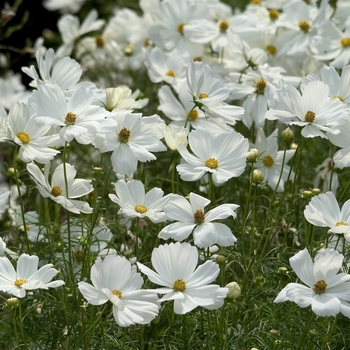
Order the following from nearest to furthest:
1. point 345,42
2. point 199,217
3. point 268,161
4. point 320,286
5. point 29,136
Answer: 1. point 320,286
2. point 199,217
3. point 29,136
4. point 268,161
5. point 345,42

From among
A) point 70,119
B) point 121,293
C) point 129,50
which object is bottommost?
point 129,50

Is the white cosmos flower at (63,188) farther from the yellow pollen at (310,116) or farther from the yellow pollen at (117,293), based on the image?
the yellow pollen at (310,116)

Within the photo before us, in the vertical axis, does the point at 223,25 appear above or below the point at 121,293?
below

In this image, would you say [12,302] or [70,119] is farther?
[70,119]

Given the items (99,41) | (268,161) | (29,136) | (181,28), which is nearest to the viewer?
(29,136)

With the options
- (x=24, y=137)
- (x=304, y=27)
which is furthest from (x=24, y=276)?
(x=304, y=27)

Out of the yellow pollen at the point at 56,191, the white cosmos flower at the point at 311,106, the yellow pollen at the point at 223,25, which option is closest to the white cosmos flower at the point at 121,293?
the yellow pollen at the point at 56,191

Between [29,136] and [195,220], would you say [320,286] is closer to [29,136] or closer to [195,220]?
[195,220]
